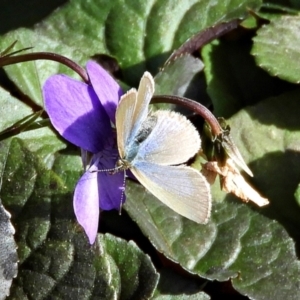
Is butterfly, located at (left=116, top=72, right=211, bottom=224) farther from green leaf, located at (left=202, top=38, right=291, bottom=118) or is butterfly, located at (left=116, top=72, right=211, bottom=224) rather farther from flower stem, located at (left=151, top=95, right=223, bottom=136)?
green leaf, located at (left=202, top=38, right=291, bottom=118)

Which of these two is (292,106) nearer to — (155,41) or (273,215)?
(273,215)

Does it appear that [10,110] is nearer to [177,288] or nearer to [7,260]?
[7,260]

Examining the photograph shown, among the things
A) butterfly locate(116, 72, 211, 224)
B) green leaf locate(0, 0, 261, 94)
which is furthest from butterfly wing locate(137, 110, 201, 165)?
green leaf locate(0, 0, 261, 94)

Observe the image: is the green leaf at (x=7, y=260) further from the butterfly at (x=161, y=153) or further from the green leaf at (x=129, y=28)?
the green leaf at (x=129, y=28)

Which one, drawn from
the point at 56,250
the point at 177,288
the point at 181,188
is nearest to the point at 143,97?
the point at 181,188

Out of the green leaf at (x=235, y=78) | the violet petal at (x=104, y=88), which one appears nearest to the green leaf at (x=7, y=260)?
the violet petal at (x=104, y=88)

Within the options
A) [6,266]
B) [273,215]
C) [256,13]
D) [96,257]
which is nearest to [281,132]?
[273,215]
